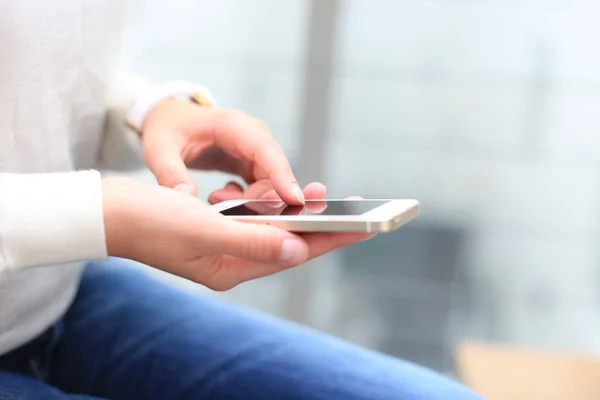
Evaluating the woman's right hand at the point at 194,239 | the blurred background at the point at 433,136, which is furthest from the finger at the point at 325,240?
the blurred background at the point at 433,136

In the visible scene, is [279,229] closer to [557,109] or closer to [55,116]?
[55,116]

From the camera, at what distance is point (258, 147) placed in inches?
20.0

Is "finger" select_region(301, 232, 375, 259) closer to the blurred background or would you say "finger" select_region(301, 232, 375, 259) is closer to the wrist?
the wrist

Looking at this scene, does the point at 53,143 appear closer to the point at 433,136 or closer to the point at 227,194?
the point at 227,194

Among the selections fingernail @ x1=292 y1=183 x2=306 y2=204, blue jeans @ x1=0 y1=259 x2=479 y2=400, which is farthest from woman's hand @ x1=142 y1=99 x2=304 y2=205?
blue jeans @ x1=0 y1=259 x2=479 y2=400

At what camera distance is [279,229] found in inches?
14.7

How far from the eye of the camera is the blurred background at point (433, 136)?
1312mm

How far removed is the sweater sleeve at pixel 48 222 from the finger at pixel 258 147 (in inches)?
5.2

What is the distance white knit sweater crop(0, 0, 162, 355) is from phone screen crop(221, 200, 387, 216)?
100 mm

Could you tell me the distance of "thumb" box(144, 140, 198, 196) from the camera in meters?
0.47

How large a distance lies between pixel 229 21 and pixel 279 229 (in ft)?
3.50

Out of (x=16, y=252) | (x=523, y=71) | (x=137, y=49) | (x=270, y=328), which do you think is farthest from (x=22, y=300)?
(x=523, y=71)

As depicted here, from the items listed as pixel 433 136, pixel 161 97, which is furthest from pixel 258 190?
pixel 433 136

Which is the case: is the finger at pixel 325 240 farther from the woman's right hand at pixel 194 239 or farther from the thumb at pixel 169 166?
the thumb at pixel 169 166
